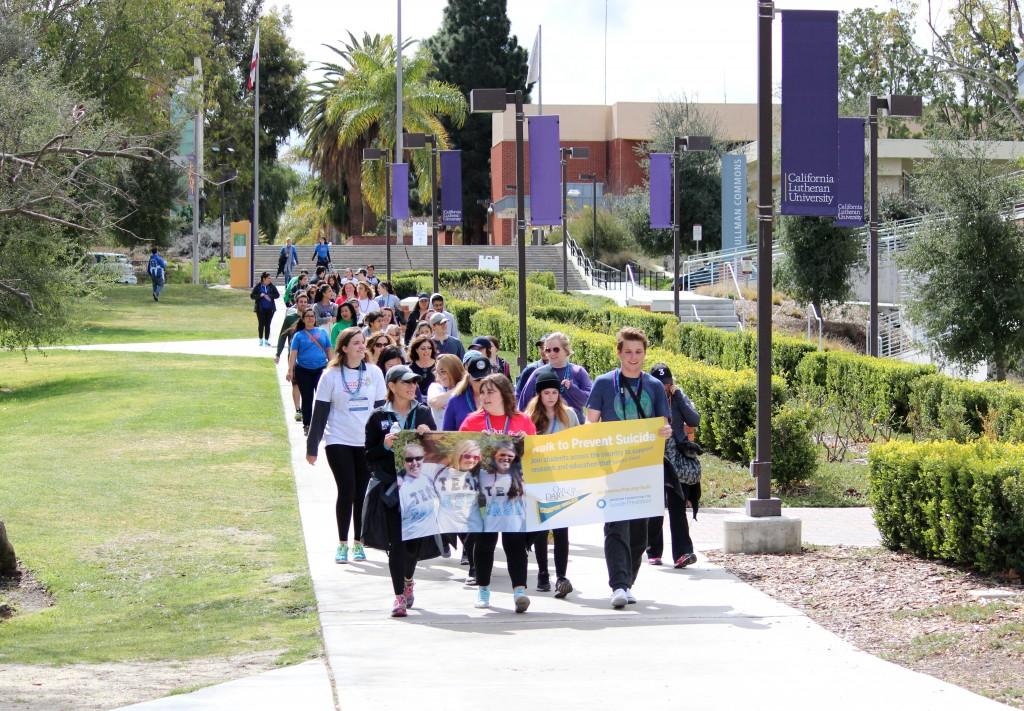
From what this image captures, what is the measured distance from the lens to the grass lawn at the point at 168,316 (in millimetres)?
36469

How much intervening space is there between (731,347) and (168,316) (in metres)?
21.6

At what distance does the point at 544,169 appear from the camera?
19.0 m

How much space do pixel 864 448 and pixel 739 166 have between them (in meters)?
30.3

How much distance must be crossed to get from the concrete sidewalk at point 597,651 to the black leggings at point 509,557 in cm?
22

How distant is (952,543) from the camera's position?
30.8 feet

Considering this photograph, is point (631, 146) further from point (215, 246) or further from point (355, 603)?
point (355, 603)

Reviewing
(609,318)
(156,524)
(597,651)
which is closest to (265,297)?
(609,318)

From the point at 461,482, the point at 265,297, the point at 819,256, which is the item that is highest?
the point at 819,256

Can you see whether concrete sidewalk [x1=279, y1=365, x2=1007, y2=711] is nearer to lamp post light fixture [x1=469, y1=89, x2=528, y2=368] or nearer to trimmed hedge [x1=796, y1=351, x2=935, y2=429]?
lamp post light fixture [x1=469, y1=89, x2=528, y2=368]

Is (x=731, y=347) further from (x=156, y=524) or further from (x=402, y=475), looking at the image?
(x=402, y=475)

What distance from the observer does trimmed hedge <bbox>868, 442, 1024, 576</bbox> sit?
8.90m

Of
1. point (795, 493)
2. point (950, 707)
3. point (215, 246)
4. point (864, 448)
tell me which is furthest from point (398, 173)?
point (215, 246)

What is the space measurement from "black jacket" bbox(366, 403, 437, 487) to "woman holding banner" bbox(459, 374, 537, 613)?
49 cm

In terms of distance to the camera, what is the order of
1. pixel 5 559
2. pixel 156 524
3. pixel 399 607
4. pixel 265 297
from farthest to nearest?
pixel 265 297 < pixel 156 524 < pixel 5 559 < pixel 399 607
